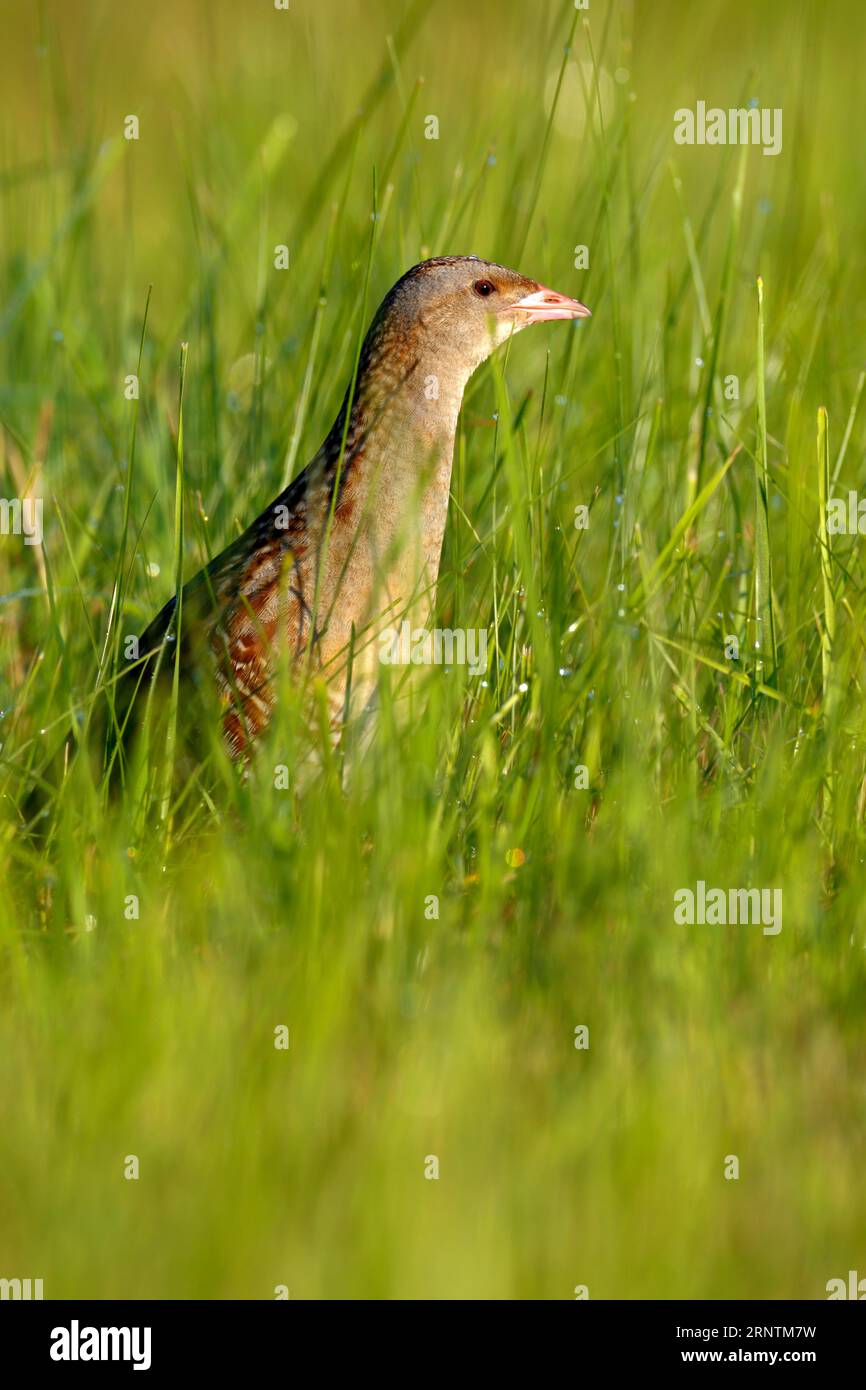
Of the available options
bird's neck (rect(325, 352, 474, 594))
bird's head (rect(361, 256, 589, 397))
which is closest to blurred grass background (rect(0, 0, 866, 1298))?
bird's neck (rect(325, 352, 474, 594))

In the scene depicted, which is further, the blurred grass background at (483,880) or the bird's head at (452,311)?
the bird's head at (452,311)

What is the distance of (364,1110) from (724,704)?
179 cm

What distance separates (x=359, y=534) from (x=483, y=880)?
1204mm

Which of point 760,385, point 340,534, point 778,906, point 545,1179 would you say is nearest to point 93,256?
point 340,534

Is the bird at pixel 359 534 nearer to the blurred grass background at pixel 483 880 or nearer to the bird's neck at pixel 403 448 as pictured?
the bird's neck at pixel 403 448

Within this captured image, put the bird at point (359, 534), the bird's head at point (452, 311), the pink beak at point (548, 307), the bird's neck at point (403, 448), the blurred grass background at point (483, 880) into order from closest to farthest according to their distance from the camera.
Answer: the blurred grass background at point (483, 880) → the bird at point (359, 534) → the bird's neck at point (403, 448) → the bird's head at point (452, 311) → the pink beak at point (548, 307)

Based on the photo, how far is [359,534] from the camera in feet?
14.6

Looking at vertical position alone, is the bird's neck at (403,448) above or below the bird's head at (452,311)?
below

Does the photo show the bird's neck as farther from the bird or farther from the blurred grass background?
the blurred grass background

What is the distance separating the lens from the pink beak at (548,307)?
16.4ft

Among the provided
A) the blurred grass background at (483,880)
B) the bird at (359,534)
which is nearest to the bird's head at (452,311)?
the bird at (359,534)

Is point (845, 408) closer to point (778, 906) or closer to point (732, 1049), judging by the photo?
point (778, 906)

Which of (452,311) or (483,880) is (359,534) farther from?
(483,880)

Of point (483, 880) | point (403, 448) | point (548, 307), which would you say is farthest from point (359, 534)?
point (483, 880)
